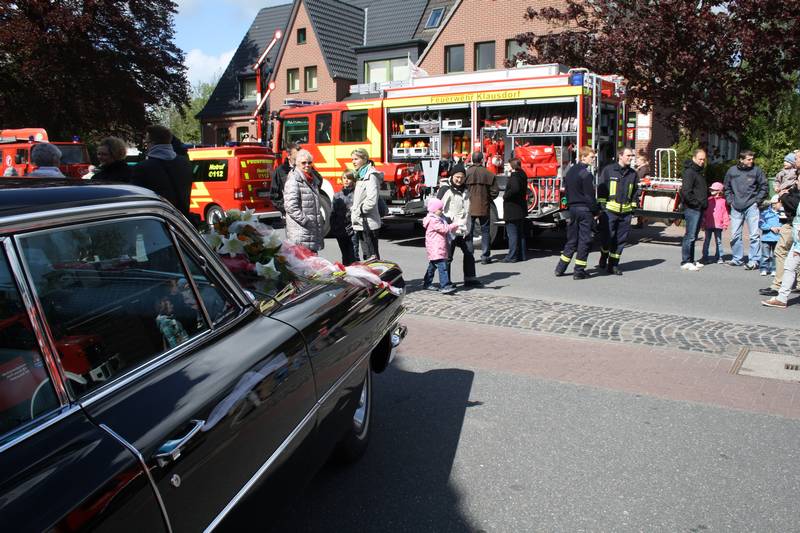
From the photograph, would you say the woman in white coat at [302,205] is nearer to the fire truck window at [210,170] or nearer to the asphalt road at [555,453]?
the asphalt road at [555,453]

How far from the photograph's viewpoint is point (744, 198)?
34.8ft

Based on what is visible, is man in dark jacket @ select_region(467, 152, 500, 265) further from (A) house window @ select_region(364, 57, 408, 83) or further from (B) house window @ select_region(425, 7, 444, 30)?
(B) house window @ select_region(425, 7, 444, 30)

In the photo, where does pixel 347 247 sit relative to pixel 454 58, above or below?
below

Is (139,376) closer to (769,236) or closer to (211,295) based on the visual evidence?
(211,295)

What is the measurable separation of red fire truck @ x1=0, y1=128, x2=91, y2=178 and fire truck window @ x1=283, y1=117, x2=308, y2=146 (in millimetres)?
6375

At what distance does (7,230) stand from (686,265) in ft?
33.4

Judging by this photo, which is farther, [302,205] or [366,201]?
[366,201]

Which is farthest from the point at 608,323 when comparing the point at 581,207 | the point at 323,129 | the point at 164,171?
the point at 323,129

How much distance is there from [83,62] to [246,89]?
552 inches

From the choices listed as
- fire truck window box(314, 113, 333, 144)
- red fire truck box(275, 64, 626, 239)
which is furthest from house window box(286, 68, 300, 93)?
fire truck window box(314, 113, 333, 144)

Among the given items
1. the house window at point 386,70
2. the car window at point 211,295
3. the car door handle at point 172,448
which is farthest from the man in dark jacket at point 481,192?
the house window at point 386,70

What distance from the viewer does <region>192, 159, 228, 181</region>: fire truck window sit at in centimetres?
1580

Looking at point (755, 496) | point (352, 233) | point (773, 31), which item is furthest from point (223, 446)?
point (773, 31)

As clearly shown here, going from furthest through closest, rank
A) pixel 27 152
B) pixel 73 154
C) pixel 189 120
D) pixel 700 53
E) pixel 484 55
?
pixel 189 120 < pixel 484 55 < pixel 73 154 < pixel 27 152 < pixel 700 53
